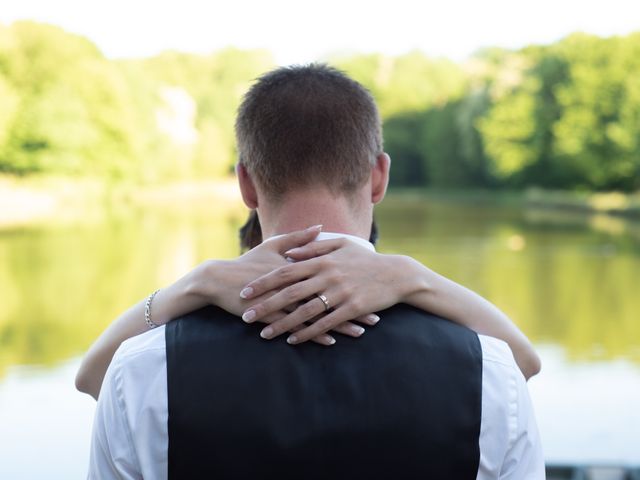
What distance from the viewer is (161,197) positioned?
46.7 meters

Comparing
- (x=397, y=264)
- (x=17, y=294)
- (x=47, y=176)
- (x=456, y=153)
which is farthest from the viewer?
(x=456, y=153)

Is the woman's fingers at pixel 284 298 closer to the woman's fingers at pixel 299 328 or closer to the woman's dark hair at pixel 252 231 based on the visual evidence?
the woman's fingers at pixel 299 328

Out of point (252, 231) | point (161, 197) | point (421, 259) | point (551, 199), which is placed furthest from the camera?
point (161, 197)

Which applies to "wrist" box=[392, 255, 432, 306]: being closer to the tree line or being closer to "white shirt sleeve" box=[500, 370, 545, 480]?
"white shirt sleeve" box=[500, 370, 545, 480]

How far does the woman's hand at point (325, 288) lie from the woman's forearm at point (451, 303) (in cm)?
2

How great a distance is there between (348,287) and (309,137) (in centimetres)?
22

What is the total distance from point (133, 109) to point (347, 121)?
4541 cm

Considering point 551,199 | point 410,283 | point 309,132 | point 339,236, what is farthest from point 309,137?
point 551,199

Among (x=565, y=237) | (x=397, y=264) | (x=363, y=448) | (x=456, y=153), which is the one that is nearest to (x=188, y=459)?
(x=363, y=448)

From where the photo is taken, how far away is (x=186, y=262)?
52.9 feet

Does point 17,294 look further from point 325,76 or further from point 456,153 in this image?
point 456,153

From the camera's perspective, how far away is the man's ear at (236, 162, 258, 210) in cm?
134

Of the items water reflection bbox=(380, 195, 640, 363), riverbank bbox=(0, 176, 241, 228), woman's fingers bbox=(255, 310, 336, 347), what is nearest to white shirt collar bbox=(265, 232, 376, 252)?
woman's fingers bbox=(255, 310, 336, 347)

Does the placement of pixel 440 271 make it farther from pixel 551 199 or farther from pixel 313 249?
pixel 551 199
